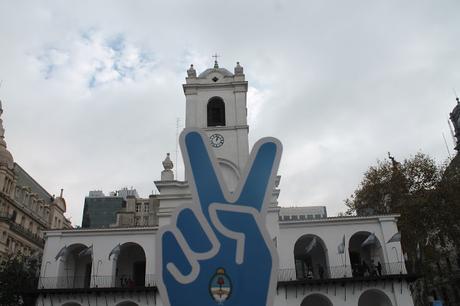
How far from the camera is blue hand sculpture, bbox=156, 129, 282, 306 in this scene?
1088cm

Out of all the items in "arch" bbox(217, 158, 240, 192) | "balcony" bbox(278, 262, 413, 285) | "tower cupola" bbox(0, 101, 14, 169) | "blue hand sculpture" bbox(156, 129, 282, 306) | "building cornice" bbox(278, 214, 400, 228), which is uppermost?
"tower cupola" bbox(0, 101, 14, 169)

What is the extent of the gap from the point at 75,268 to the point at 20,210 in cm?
1610

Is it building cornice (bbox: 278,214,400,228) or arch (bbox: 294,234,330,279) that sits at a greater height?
building cornice (bbox: 278,214,400,228)

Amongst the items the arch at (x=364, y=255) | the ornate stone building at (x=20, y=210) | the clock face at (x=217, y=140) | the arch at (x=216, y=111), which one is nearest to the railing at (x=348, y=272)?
the arch at (x=364, y=255)

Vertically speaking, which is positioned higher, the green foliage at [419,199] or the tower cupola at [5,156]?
the tower cupola at [5,156]

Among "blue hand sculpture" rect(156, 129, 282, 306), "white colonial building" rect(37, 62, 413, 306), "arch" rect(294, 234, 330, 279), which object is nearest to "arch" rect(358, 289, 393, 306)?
"white colonial building" rect(37, 62, 413, 306)

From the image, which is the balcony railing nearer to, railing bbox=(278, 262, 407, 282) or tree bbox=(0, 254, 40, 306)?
railing bbox=(278, 262, 407, 282)

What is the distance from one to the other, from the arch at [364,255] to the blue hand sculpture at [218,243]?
678 inches

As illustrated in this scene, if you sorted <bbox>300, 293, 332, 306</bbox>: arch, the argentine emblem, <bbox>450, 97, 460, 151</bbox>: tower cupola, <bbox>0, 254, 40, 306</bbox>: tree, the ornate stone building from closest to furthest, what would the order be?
the argentine emblem < <bbox>0, 254, 40, 306</bbox>: tree < <bbox>300, 293, 332, 306</bbox>: arch < the ornate stone building < <bbox>450, 97, 460, 151</bbox>: tower cupola

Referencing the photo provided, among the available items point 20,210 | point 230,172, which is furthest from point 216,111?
point 20,210

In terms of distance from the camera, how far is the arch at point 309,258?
28.2 metres

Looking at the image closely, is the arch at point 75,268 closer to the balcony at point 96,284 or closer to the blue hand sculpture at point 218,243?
the balcony at point 96,284

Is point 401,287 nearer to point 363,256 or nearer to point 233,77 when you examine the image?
point 363,256

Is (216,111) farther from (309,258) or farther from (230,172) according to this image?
(309,258)
